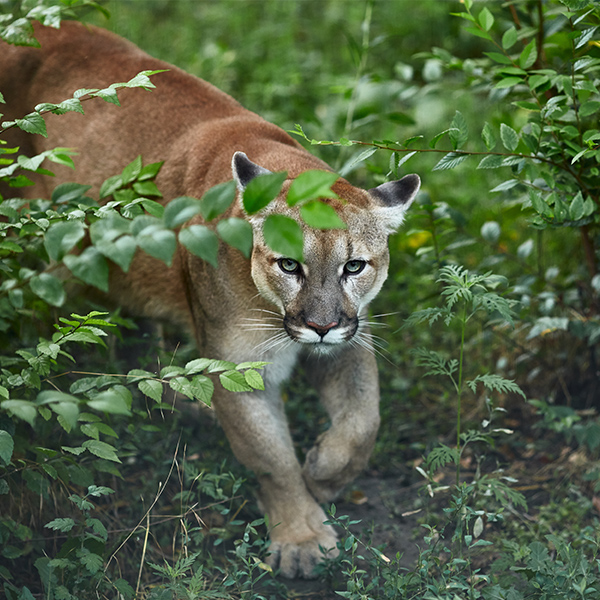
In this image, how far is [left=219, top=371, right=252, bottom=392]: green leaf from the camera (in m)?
2.45

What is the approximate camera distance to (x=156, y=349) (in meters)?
3.88

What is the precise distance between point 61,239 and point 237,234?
19.4 inches

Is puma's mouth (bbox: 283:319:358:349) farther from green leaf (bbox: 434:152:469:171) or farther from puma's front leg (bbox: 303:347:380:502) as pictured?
green leaf (bbox: 434:152:469:171)

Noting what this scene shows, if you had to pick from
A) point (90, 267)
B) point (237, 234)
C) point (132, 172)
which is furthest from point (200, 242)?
point (132, 172)

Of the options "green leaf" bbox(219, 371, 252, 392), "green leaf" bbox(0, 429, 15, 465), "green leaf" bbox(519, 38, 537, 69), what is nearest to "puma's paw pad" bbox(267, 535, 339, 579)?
"green leaf" bbox(219, 371, 252, 392)

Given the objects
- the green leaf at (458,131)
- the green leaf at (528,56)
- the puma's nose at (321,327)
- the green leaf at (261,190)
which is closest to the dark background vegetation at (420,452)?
the green leaf at (458,131)

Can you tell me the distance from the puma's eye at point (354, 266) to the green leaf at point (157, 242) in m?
1.35

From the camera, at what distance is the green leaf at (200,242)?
6.18 feet

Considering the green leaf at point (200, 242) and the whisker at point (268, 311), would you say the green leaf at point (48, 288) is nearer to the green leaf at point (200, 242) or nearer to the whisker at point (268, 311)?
the green leaf at point (200, 242)

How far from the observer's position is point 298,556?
327 cm

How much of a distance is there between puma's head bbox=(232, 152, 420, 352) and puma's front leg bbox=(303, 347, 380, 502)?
14.3 inches

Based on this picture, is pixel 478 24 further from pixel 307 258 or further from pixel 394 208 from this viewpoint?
pixel 307 258

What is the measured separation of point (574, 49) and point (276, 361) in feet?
6.10

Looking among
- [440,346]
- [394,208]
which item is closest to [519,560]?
[394,208]
